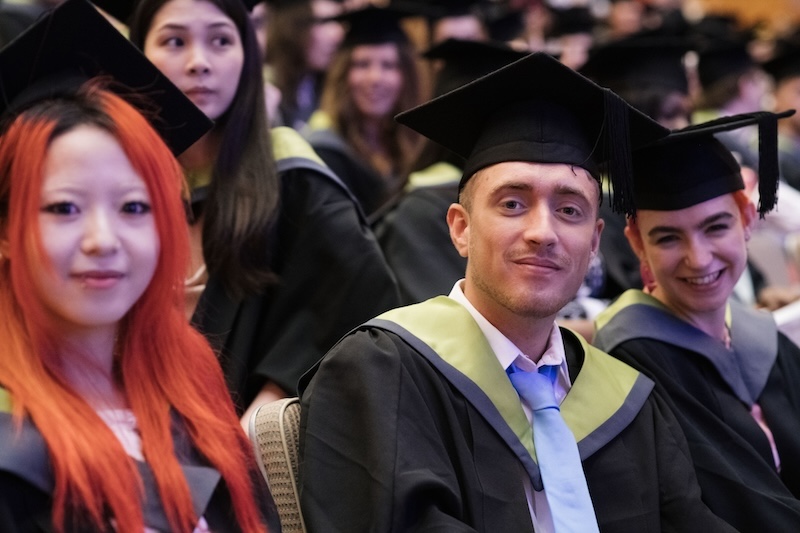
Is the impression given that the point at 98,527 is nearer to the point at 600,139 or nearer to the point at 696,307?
the point at 600,139

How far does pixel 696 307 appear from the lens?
305cm

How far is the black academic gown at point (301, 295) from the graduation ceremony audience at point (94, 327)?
34.4 inches

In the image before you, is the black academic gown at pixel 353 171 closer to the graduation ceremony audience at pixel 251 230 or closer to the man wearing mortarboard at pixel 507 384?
the graduation ceremony audience at pixel 251 230

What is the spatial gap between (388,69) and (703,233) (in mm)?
2630

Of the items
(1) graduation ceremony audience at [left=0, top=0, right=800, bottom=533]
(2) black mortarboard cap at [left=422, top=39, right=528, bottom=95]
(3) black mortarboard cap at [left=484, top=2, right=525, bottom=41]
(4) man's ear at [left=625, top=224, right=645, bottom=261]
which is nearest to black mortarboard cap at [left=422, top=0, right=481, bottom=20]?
(3) black mortarboard cap at [left=484, top=2, right=525, bottom=41]

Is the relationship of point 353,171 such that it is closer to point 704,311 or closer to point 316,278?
point 316,278

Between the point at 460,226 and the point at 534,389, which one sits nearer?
the point at 534,389

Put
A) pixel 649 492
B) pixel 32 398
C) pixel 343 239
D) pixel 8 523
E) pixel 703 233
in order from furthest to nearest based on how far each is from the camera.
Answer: pixel 343 239 → pixel 703 233 → pixel 649 492 → pixel 32 398 → pixel 8 523

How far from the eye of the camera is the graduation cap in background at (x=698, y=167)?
113 inches

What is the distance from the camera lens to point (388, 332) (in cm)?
242

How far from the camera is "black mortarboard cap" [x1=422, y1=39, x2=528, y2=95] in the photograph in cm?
426

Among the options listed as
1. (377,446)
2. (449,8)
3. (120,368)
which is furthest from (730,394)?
(449,8)

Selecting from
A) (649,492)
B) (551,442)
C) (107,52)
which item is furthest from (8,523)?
(649,492)

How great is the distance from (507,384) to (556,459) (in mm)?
179
